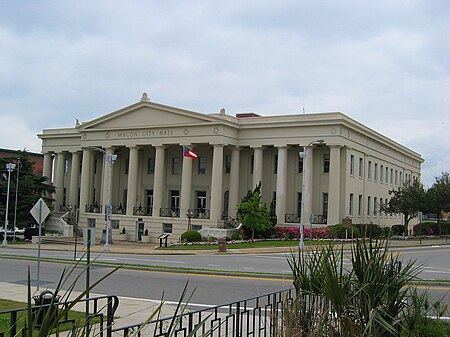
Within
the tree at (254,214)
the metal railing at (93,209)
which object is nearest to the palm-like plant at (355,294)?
the tree at (254,214)

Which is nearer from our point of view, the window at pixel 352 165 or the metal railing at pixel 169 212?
the window at pixel 352 165

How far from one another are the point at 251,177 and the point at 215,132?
6459mm

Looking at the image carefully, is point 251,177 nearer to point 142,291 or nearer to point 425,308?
point 142,291

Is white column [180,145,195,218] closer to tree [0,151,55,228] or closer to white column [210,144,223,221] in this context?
white column [210,144,223,221]

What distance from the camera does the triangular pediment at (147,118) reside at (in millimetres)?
50750

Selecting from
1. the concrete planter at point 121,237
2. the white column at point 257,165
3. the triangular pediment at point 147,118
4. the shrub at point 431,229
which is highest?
the triangular pediment at point 147,118

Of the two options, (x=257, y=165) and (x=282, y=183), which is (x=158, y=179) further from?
(x=282, y=183)

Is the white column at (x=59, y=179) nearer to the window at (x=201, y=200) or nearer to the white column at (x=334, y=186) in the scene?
the window at (x=201, y=200)

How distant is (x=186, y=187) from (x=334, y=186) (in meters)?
13.5

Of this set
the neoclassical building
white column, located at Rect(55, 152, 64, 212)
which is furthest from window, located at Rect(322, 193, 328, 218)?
white column, located at Rect(55, 152, 64, 212)

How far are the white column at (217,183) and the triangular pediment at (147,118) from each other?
3008 millimetres

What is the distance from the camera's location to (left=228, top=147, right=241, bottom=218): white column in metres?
51.2

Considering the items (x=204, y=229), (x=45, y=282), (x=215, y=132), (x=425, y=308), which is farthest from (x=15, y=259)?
(x=425, y=308)

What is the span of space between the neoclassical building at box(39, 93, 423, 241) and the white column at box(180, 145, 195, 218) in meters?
0.09
